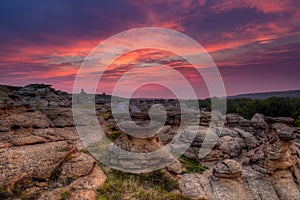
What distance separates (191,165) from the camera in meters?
16.8

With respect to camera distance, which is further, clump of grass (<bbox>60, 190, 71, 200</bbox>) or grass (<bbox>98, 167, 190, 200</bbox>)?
grass (<bbox>98, 167, 190, 200</bbox>)

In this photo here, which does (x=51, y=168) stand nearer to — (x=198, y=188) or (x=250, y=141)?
(x=198, y=188)

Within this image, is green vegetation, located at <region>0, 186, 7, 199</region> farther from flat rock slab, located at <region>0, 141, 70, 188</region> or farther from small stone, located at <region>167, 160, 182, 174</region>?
small stone, located at <region>167, 160, 182, 174</region>

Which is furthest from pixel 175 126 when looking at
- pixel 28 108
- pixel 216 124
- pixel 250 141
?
pixel 28 108

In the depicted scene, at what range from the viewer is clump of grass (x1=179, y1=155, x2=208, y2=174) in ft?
52.5

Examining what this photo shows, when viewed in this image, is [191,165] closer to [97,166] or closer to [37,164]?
[97,166]

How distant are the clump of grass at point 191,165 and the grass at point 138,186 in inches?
115

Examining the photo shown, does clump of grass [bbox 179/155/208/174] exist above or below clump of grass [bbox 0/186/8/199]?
below

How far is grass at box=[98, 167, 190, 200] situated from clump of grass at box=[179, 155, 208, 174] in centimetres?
292

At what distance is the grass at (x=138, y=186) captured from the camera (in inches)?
427

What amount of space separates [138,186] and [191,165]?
6.05 metres

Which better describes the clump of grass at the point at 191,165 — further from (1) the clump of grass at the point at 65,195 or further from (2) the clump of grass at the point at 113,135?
(1) the clump of grass at the point at 65,195

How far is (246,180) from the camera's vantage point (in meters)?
15.5

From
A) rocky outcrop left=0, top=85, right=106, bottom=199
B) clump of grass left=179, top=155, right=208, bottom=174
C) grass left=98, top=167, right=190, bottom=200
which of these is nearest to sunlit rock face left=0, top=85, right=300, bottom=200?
rocky outcrop left=0, top=85, right=106, bottom=199
